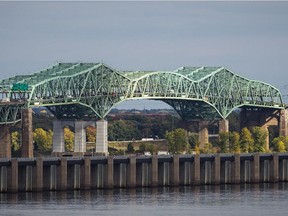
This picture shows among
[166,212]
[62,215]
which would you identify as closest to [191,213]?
[166,212]

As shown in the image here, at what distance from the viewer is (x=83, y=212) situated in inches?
7559

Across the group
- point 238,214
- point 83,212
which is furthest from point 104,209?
point 238,214

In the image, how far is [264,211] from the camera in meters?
194

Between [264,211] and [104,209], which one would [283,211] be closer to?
[264,211]

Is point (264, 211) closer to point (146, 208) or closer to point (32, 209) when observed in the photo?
point (146, 208)

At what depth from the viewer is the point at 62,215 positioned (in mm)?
187750

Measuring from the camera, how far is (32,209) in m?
193

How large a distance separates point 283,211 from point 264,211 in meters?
2.38

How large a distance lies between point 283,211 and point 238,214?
7.06 meters

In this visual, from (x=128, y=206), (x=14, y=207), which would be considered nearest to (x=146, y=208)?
(x=128, y=206)

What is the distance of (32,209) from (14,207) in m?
2.74

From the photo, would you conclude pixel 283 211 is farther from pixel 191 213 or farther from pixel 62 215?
pixel 62 215

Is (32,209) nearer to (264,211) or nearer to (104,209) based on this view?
(104,209)

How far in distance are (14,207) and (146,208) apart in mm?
16763
